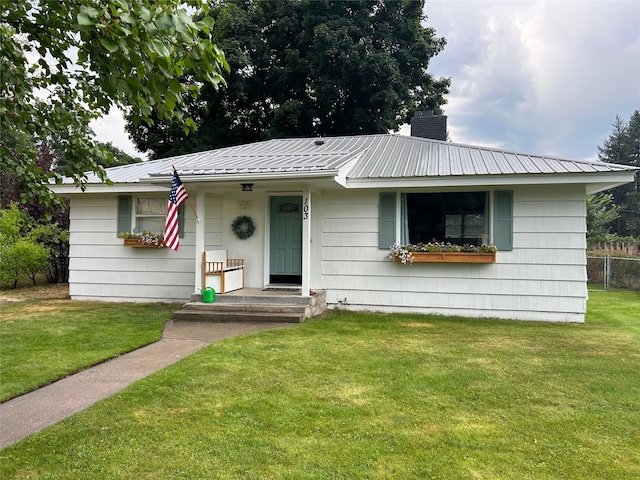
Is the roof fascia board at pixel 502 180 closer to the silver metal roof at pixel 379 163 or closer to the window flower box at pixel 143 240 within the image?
the silver metal roof at pixel 379 163

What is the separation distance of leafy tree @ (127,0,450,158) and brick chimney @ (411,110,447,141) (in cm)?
591

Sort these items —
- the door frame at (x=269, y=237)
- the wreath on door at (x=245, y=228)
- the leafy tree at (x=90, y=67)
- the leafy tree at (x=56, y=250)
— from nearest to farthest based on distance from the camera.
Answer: the leafy tree at (x=90, y=67) → the door frame at (x=269, y=237) → the wreath on door at (x=245, y=228) → the leafy tree at (x=56, y=250)

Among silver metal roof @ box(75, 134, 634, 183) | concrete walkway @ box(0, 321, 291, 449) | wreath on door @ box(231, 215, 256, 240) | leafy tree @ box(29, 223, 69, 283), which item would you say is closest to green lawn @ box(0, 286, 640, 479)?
concrete walkway @ box(0, 321, 291, 449)

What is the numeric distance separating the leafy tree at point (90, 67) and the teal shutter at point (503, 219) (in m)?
5.96

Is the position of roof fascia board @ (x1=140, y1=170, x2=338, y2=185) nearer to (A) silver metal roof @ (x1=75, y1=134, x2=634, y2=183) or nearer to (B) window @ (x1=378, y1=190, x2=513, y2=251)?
(A) silver metal roof @ (x1=75, y1=134, x2=634, y2=183)

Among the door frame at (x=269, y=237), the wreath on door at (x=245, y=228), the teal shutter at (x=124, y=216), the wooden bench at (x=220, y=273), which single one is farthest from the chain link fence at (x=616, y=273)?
the teal shutter at (x=124, y=216)

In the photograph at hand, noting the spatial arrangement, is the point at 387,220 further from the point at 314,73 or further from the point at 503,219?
the point at 314,73

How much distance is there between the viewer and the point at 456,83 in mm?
19016

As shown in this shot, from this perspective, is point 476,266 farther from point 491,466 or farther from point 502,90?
point 502,90

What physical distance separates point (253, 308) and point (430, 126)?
710 cm

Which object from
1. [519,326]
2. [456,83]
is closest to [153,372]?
[519,326]

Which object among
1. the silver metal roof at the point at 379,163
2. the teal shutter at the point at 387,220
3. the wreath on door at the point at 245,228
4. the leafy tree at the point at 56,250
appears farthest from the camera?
the leafy tree at the point at 56,250

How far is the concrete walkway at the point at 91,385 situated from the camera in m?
2.98

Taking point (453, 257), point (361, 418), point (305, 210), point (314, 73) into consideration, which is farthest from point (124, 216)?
point (314, 73)
